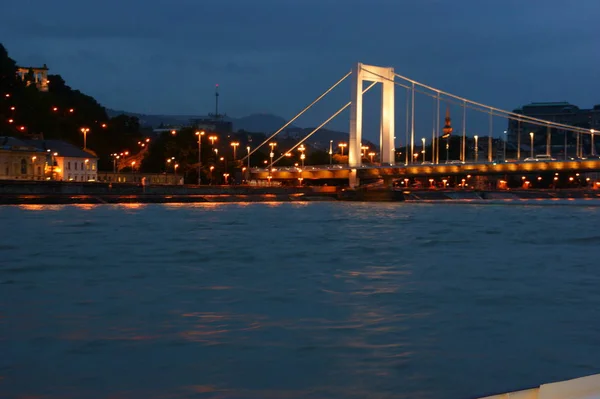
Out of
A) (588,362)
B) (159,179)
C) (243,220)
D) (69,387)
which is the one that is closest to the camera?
(69,387)

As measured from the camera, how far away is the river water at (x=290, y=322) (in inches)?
267

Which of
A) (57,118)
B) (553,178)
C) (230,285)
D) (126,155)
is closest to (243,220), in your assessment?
(230,285)

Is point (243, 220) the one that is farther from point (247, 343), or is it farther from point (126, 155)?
point (126, 155)

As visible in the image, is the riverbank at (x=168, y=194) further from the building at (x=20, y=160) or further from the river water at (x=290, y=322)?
the river water at (x=290, y=322)

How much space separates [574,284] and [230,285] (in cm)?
543

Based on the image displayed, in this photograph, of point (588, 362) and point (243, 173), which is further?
point (243, 173)

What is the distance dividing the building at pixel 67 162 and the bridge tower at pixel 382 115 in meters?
23.7

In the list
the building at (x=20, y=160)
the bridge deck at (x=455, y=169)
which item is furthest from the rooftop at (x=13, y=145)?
the bridge deck at (x=455, y=169)

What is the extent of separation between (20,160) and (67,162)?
7.80m

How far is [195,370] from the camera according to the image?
277 inches

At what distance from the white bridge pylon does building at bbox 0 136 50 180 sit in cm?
2321

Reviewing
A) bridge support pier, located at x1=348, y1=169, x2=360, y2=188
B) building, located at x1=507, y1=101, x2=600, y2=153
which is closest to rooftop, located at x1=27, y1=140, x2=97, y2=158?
bridge support pier, located at x1=348, y1=169, x2=360, y2=188

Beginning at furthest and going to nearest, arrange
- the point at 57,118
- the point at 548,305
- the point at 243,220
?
the point at 57,118, the point at 243,220, the point at 548,305

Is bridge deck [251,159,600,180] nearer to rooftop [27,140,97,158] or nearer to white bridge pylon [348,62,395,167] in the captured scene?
white bridge pylon [348,62,395,167]
